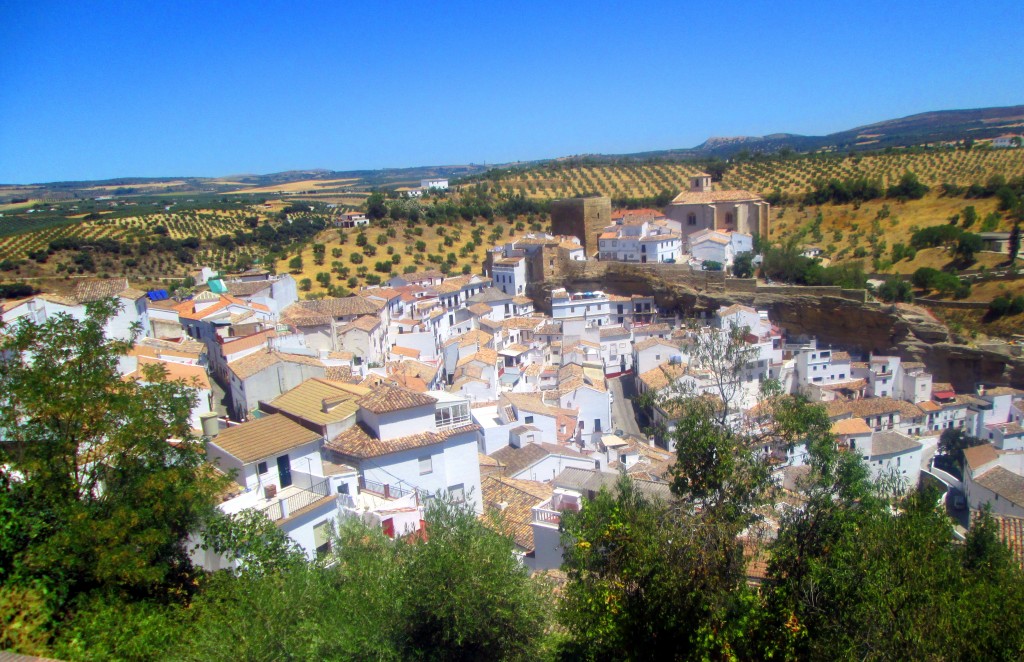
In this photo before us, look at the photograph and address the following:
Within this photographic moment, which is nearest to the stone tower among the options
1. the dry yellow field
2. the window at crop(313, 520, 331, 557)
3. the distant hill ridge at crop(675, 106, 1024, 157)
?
the window at crop(313, 520, 331, 557)

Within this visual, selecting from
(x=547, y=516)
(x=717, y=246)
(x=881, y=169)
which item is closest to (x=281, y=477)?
(x=547, y=516)

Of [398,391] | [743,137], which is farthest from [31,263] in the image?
[743,137]

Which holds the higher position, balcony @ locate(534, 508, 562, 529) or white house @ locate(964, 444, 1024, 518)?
balcony @ locate(534, 508, 562, 529)

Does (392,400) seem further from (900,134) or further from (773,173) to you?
(900,134)

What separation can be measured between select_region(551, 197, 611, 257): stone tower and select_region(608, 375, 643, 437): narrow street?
46.7ft

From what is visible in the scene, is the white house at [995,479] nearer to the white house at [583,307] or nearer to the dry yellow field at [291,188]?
the white house at [583,307]

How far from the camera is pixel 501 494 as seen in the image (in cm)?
1462

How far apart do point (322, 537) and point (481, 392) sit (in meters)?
12.5

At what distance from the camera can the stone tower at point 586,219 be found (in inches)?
1658

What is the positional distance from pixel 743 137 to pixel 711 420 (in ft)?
560

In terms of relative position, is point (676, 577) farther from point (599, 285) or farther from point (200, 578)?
point (599, 285)

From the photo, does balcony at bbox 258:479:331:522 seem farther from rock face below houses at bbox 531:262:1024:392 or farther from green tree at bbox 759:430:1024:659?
rock face below houses at bbox 531:262:1024:392

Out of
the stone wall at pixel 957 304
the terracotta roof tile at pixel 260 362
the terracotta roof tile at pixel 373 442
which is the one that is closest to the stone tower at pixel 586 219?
the stone wall at pixel 957 304

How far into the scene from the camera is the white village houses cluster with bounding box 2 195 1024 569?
12.0 metres
